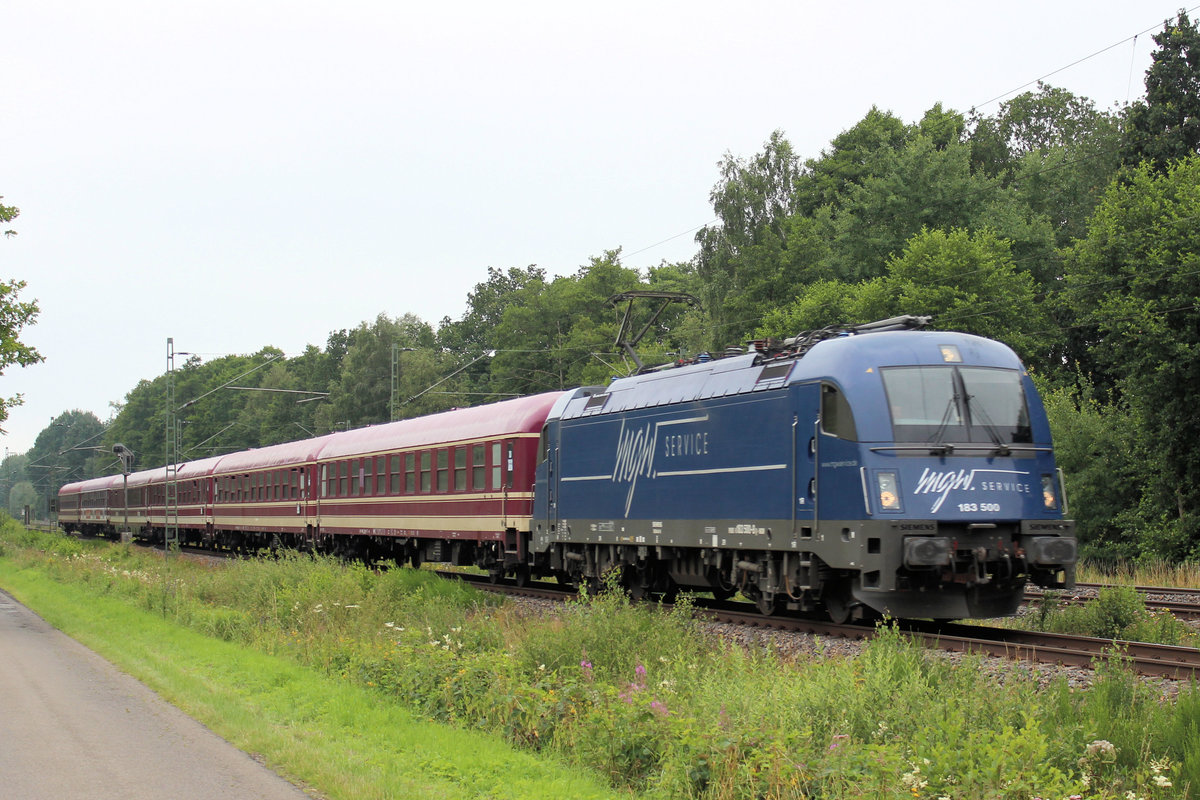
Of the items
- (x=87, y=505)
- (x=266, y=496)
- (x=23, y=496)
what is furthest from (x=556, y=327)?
(x=23, y=496)

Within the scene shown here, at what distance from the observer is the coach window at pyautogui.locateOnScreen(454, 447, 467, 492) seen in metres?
26.4

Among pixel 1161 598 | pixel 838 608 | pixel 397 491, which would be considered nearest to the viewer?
pixel 838 608

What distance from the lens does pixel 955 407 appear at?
14133 millimetres

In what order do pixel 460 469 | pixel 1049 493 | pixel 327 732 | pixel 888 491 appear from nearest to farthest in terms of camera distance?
pixel 327 732 < pixel 888 491 < pixel 1049 493 < pixel 460 469

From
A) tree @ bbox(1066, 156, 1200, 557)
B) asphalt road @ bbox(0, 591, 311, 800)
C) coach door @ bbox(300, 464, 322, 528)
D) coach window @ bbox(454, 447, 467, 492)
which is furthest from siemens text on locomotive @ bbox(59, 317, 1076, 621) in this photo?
tree @ bbox(1066, 156, 1200, 557)

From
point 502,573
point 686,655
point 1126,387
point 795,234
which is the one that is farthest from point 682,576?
point 795,234

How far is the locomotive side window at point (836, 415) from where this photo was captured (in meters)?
14.0

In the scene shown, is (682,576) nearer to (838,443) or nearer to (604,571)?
(604,571)

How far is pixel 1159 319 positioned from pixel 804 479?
19258mm

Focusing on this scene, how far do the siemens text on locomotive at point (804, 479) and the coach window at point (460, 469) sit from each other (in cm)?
54

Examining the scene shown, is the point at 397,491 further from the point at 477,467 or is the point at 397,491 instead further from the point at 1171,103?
the point at 1171,103

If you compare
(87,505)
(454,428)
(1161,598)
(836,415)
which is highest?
(454,428)

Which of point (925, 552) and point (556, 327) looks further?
point (556, 327)

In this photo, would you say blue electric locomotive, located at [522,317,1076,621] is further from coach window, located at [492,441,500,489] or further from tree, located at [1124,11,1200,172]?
tree, located at [1124,11,1200,172]
